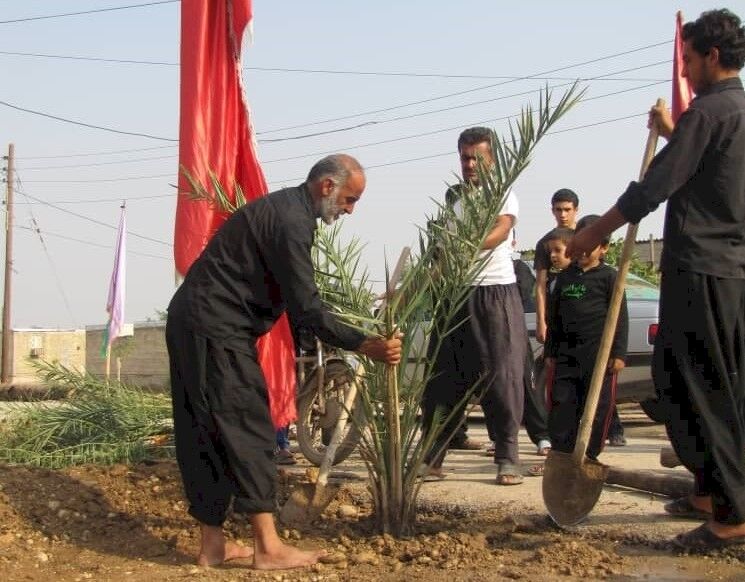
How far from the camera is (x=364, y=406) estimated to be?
4922 millimetres

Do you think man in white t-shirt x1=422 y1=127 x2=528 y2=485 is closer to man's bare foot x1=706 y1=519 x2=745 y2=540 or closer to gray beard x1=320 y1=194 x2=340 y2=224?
gray beard x1=320 y1=194 x2=340 y2=224

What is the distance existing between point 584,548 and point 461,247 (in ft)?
4.98

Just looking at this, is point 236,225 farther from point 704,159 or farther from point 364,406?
point 704,159

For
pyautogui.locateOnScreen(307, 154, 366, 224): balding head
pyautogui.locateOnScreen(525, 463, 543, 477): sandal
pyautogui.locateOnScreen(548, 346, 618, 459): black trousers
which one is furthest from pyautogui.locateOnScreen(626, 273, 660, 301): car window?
pyautogui.locateOnScreen(307, 154, 366, 224): balding head

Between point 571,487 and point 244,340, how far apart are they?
1540 mm

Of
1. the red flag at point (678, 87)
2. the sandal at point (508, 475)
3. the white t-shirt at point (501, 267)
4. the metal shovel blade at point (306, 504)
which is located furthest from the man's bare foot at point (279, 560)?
the red flag at point (678, 87)

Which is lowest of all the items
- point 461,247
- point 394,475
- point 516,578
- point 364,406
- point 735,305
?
point 516,578

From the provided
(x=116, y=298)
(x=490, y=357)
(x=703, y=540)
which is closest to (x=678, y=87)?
(x=490, y=357)

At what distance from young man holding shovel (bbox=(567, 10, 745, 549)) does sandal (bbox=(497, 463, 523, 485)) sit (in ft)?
5.50

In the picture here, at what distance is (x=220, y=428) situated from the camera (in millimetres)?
4465

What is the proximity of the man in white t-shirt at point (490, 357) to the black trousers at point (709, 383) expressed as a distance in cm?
172

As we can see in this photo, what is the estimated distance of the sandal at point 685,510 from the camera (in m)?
4.79

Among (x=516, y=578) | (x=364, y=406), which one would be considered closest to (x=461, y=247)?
(x=364, y=406)

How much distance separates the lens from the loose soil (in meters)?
4.30
